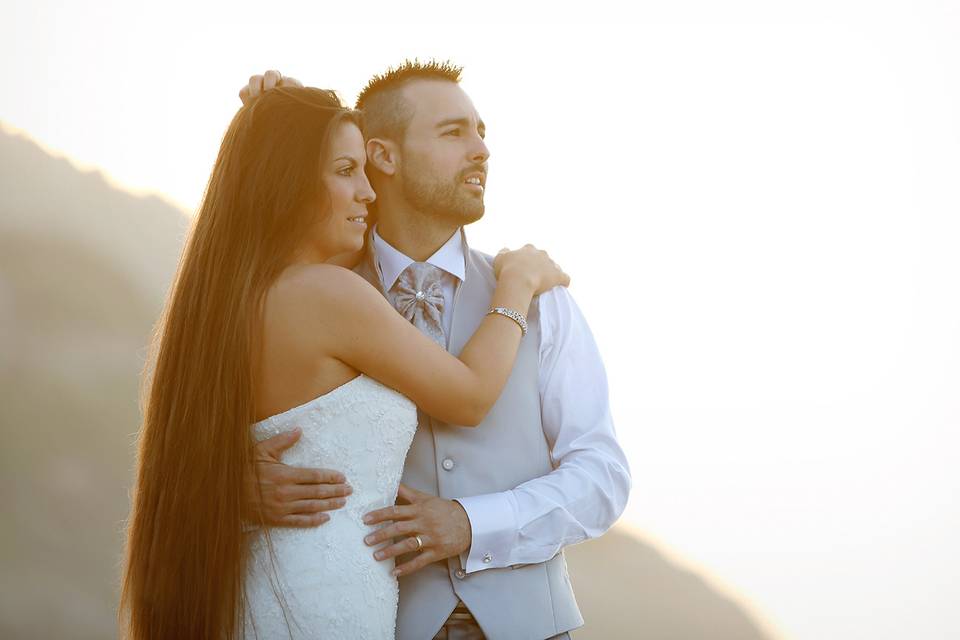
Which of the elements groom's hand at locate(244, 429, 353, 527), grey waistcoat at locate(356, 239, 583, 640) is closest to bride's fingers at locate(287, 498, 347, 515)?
groom's hand at locate(244, 429, 353, 527)

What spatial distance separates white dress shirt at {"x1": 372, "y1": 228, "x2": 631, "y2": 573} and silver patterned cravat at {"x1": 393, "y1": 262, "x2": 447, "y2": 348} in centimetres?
3

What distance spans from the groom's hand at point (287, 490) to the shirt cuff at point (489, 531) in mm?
336

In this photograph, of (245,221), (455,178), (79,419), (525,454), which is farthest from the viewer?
(79,419)

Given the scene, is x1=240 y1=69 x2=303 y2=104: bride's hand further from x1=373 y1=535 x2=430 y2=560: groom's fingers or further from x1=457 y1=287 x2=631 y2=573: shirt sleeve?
x1=373 y1=535 x2=430 y2=560: groom's fingers

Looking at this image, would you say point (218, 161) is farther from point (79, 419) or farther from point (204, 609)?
point (79, 419)

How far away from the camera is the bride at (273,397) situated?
2002mm

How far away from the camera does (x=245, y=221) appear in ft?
6.97

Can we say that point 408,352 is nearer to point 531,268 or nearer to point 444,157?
point 531,268

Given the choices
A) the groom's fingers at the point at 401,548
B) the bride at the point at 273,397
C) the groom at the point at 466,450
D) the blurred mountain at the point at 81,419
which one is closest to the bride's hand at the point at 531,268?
the groom at the point at 466,450

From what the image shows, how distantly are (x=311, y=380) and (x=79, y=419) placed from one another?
23.9ft

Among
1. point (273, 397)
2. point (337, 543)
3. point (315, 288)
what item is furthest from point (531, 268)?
point (337, 543)

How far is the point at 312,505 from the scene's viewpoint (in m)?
2.01

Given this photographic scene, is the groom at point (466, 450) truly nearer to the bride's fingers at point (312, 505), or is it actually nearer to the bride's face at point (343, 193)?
the bride's fingers at point (312, 505)

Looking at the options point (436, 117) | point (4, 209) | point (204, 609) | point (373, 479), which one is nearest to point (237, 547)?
point (204, 609)
